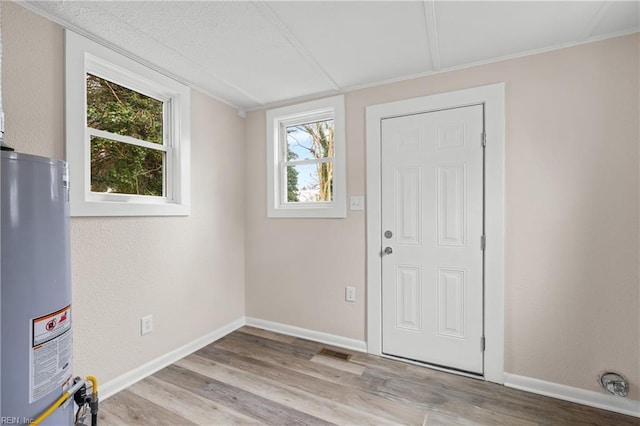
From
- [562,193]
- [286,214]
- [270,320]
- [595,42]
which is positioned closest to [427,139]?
[562,193]

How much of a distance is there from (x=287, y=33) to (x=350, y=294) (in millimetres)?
1981

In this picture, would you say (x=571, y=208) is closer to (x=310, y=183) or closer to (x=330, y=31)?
(x=330, y=31)

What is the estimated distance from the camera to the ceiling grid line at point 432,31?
1507 millimetres

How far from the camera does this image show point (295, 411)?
5.65 ft

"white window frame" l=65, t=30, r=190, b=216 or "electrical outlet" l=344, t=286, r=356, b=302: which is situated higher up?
"white window frame" l=65, t=30, r=190, b=216

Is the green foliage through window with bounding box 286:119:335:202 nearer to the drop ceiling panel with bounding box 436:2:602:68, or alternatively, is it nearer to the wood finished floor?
the drop ceiling panel with bounding box 436:2:602:68

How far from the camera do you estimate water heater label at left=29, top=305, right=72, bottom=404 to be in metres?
0.90

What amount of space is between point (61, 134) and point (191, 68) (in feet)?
3.10

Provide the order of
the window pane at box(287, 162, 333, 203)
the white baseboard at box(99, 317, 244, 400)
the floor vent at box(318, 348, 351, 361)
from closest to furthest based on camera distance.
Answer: the white baseboard at box(99, 317, 244, 400)
the floor vent at box(318, 348, 351, 361)
the window pane at box(287, 162, 333, 203)

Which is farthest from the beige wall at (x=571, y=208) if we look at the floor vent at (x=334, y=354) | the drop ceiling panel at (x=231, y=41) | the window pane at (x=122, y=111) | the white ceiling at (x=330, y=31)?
the window pane at (x=122, y=111)

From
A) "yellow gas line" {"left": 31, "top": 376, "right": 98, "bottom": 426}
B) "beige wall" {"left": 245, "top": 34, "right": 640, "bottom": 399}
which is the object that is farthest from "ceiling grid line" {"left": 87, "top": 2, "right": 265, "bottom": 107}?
"yellow gas line" {"left": 31, "top": 376, "right": 98, "bottom": 426}

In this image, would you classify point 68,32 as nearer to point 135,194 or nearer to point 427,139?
point 135,194

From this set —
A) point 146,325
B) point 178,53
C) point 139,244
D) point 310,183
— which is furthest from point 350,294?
point 178,53

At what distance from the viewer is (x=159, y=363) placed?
2.18 meters
